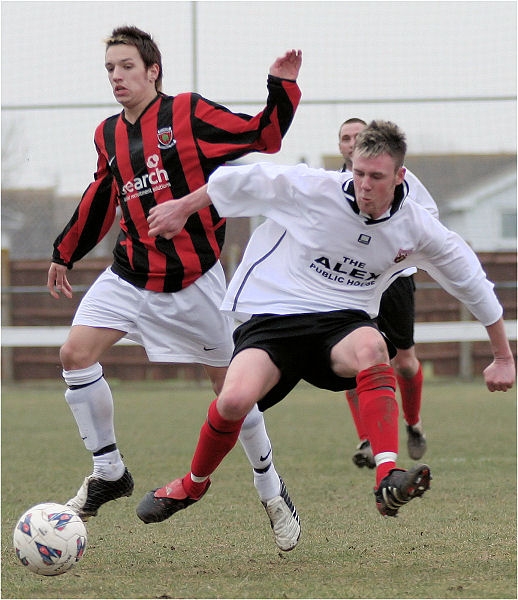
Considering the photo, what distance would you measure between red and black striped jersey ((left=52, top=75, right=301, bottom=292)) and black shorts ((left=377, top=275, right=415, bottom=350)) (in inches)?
62.7

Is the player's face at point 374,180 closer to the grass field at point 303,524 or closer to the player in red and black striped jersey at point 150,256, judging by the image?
the player in red and black striped jersey at point 150,256

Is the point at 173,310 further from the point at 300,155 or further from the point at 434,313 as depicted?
the point at 434,313

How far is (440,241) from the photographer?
3.59 m

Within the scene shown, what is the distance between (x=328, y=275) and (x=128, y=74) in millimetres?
1303

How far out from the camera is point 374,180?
3.36 m

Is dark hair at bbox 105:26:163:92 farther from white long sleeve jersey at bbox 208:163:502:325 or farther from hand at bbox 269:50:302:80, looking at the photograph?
white long sleeve jersey at bbox 208:163:502:325

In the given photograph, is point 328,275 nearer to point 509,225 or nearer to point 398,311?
point 398,311

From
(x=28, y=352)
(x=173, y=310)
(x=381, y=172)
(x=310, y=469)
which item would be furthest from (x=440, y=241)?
(x=28, y=352)

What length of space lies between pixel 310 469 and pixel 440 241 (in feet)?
7.96

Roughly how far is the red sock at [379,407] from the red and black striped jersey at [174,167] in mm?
1103

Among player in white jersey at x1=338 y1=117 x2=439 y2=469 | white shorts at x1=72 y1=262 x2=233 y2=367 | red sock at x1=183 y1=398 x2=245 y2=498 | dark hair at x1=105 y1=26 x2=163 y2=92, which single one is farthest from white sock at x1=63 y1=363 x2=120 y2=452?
player in white jersey at x1=338 y1=117 x2=439 y2=469

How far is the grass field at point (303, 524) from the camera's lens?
307 centimetres

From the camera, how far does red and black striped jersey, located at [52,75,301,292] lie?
4109 millimetres

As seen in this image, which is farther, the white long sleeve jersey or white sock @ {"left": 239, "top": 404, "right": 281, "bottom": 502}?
white sock @ {"left": 239, "top": 404, "right": 281, "bottom": 502}
